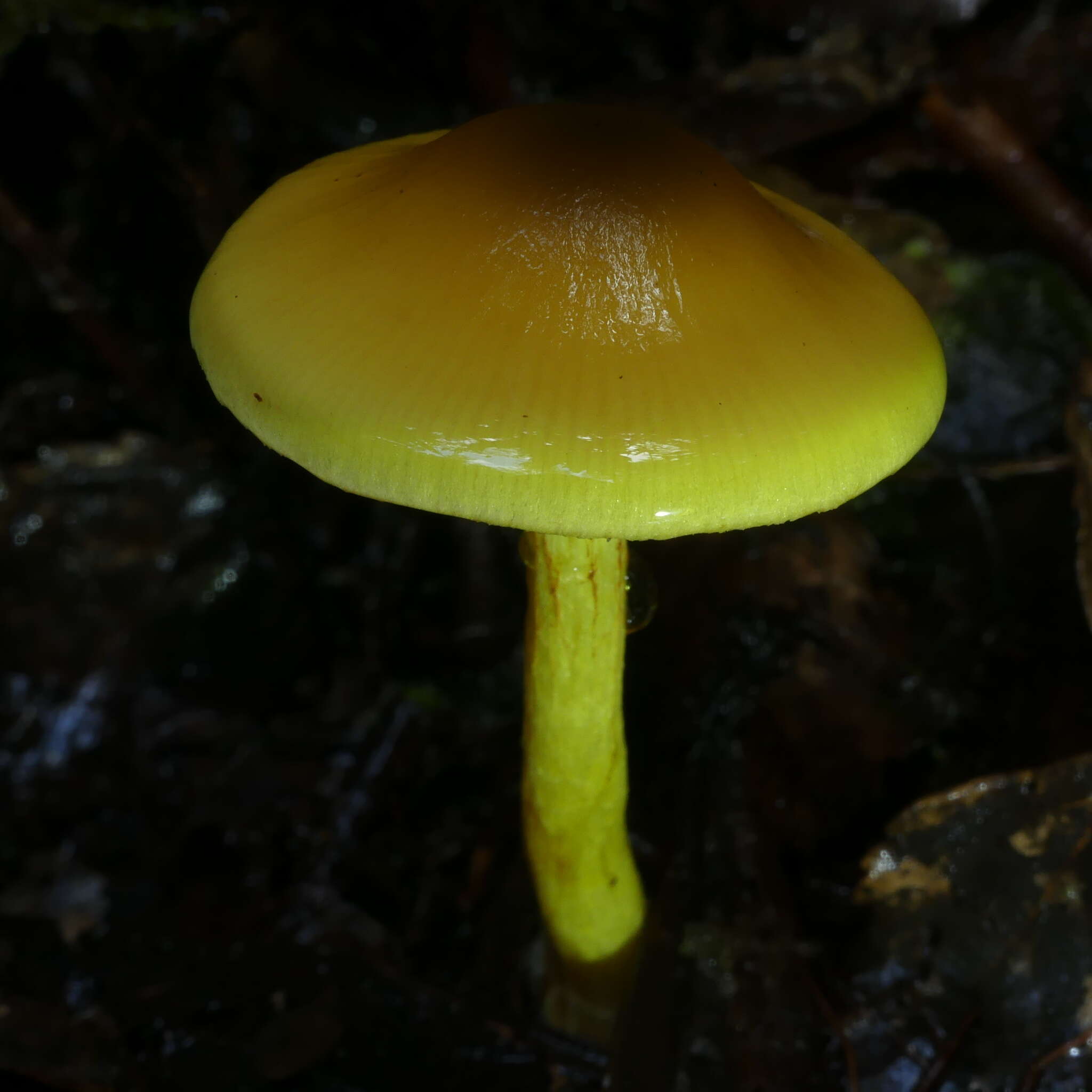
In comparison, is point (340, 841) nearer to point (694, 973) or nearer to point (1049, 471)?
point (694, 973)

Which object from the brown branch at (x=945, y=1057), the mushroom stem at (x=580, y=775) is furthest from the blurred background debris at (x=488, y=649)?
the mushroom stem at (x=580, y=775)

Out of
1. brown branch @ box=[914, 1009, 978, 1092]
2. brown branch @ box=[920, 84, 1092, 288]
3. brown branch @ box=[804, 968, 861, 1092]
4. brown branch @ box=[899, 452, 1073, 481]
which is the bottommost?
brown branch @ box=[804, 968, 861, 1092]

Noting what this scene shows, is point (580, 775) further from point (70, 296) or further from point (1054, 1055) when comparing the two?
point (70, 296)

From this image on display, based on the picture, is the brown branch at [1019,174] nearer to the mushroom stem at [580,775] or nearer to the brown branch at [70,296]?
the mushroom stem at [580,775]

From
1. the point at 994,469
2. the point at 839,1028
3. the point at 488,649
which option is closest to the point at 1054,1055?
the point at 839,1028

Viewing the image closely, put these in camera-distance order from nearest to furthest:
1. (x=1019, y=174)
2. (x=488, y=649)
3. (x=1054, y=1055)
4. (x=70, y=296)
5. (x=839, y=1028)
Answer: (x=1054, y=1055)
(x=839, y=1028)
(x=1019, y=174)
(x=70, y=296)
(x=488, y=649)

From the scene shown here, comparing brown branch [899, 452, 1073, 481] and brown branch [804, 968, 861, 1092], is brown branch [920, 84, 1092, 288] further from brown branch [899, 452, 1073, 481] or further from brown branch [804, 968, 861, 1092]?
brown branch [804, 968, 861, 1092]

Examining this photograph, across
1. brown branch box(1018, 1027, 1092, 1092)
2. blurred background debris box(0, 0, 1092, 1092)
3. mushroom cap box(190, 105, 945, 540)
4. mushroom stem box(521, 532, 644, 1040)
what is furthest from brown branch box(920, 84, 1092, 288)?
brown branch box(1018, 1027, 1092, 1092)
